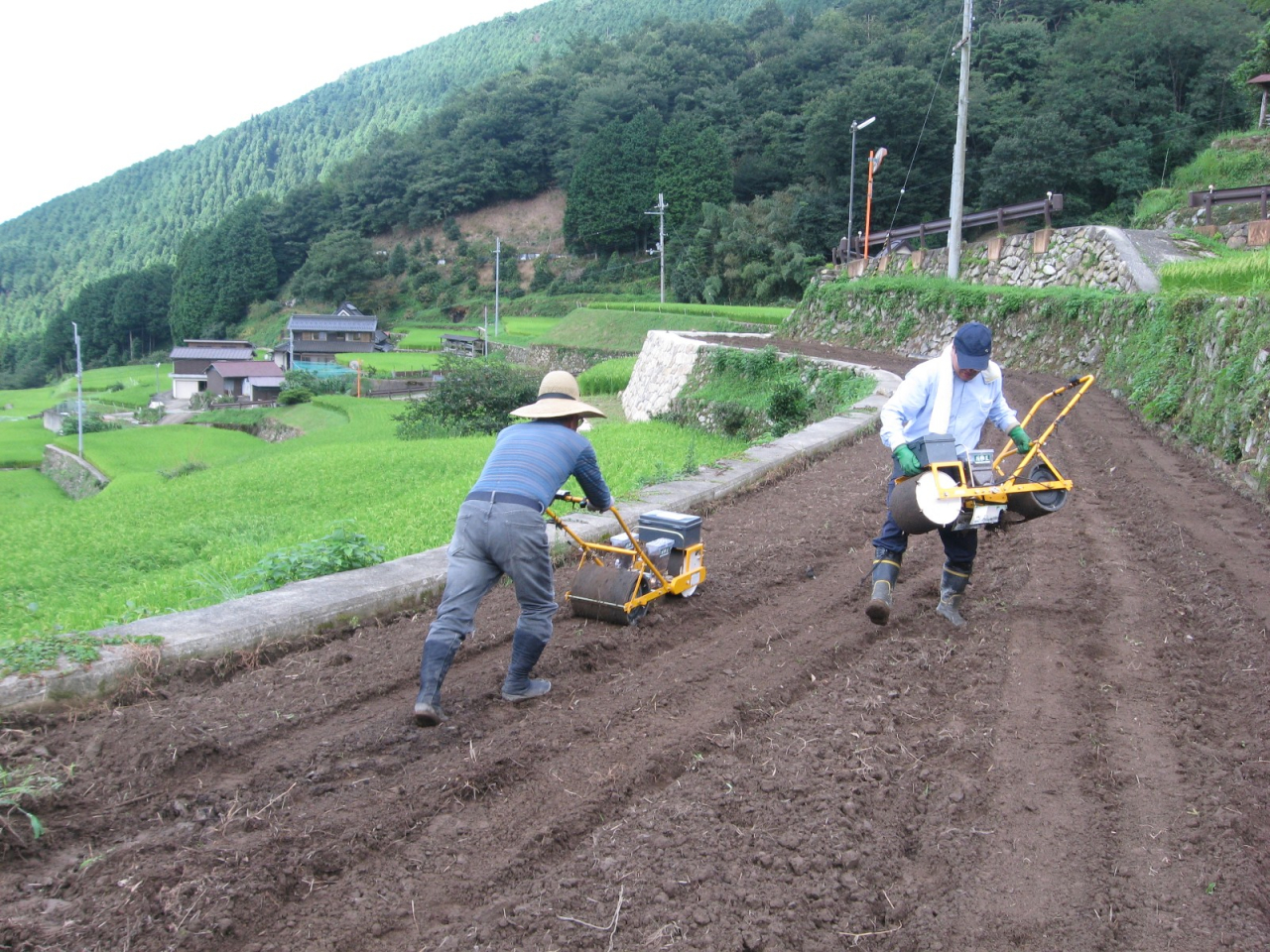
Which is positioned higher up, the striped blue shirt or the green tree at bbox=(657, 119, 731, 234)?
the green tree at bbox=(657, 119, 731, 234)

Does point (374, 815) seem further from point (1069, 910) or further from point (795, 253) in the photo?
point (795, 253)

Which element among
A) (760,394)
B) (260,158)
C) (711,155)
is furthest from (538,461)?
(260,158)

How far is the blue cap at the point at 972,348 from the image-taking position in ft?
15.7

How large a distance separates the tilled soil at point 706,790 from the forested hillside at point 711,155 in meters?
31.0

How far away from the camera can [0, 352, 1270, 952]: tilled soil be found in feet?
8.56

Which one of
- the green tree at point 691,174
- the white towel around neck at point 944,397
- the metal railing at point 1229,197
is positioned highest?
the green tree at point 691,174

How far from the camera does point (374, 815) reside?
319 cm

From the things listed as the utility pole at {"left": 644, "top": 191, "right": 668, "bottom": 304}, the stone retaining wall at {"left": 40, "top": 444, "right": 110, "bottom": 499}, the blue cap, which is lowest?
the stone retaining wall at {"left": 40, "top": 444, "right": 110, "bottom": 499}

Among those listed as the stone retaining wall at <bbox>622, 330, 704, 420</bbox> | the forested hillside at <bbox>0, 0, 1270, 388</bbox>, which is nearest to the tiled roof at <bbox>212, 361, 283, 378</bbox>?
the forested hillside at <bbox>0, 0, 1270, 388</bbox>

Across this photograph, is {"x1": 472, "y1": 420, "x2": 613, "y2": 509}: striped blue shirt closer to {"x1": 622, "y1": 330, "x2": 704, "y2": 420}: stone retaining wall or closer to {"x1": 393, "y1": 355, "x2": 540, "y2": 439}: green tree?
{"x1": 622, "y1": 330, "x2": 704, "y2": 420}: stone retaining wall

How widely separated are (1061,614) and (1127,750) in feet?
5.59

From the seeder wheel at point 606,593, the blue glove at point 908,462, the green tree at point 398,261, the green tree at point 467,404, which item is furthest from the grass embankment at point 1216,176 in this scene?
the green tree at point 398,261

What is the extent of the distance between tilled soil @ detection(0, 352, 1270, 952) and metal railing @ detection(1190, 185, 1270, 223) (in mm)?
17000

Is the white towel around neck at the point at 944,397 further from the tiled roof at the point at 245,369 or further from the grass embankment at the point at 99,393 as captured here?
the tiled roof at the point at 245,369
